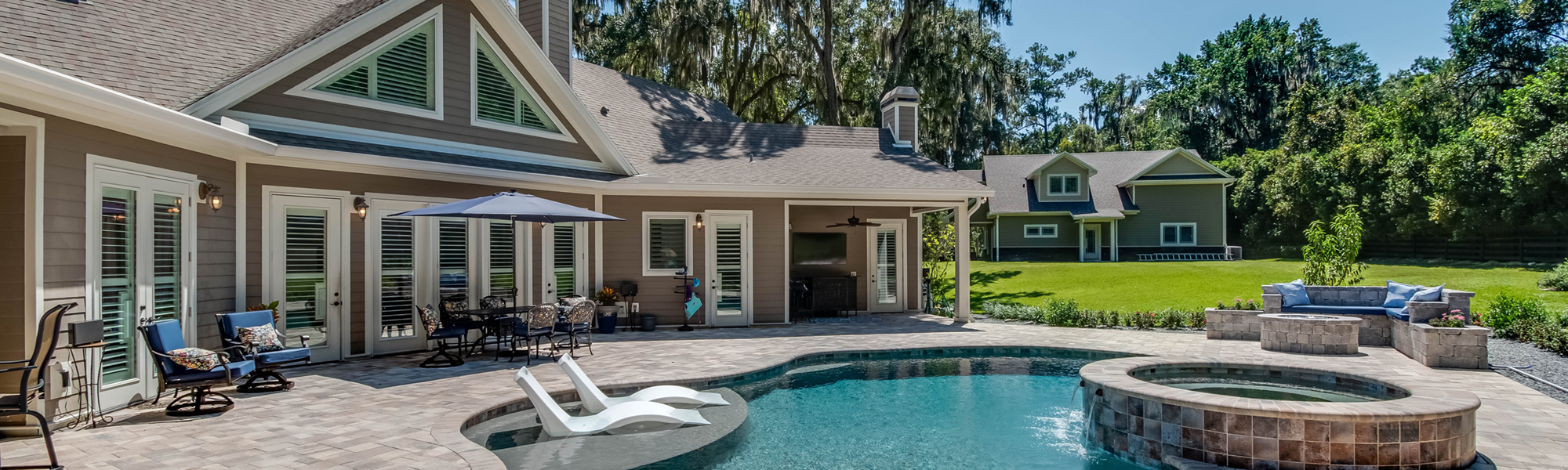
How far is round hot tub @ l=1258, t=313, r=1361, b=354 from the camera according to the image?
924 cm

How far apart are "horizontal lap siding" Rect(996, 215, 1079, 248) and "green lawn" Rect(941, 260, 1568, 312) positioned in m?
4.24

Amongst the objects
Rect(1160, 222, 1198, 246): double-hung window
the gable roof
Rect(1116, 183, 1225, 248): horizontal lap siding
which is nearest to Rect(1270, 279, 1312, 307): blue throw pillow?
the gable roof

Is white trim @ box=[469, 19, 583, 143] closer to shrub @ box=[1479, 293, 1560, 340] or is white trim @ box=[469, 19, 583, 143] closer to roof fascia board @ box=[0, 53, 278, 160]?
roof fascia board @ box=[0, 53, 278, 160]

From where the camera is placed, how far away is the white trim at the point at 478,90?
9930mm

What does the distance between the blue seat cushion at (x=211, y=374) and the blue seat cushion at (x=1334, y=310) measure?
Answer: 11.6 m

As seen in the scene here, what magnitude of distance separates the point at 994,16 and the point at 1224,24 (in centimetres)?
3456

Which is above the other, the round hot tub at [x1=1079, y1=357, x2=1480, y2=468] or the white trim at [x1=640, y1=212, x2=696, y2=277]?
the white trim at [x1=640, y1=212, x2=696, y2=277]

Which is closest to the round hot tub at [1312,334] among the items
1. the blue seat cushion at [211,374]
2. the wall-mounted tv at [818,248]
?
the wall-mounted tv at [818,248]

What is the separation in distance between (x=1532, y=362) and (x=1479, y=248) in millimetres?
19405

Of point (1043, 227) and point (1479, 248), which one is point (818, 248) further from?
point (1479, 248)

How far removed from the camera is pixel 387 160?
335 inches

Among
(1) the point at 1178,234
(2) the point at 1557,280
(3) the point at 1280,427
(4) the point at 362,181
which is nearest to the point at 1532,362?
(3) the point at 1280,427

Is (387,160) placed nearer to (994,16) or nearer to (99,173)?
(99,173)

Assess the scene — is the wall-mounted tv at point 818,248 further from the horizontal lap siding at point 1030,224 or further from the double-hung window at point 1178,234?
the double-hung window at point 1178,234
